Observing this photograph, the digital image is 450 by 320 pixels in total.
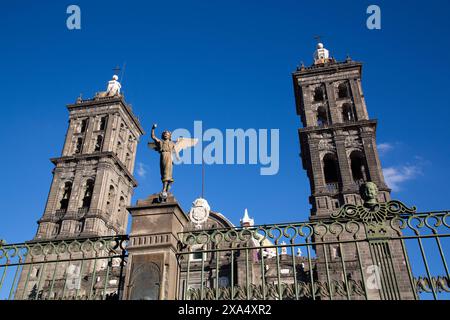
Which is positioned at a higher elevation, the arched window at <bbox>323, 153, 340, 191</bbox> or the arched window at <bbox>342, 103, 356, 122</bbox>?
the arched window at <bbox>342, 103, 356, 122</bbox>

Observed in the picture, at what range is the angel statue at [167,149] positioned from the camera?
7.11 metres

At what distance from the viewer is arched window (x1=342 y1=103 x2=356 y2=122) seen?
33.8 m

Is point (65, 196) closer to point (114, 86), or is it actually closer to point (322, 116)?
point (114, 86)

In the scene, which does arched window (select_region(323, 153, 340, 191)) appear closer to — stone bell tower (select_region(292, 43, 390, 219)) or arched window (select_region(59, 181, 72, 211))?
stone bell tower (select_region(292, 43, 390, 219))

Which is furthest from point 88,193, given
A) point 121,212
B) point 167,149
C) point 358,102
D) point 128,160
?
point 167,149

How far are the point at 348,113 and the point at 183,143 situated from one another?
1166 inches

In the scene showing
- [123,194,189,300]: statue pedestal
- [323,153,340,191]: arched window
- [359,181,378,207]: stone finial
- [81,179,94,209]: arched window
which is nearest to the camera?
[123,194,189,300]: statue pedestal

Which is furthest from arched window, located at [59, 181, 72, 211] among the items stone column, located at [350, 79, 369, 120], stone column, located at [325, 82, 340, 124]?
stone column, located at [350, 79, 369, 120]

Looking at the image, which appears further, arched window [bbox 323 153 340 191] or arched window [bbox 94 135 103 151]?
arched window [bbox 94 135 103 151]

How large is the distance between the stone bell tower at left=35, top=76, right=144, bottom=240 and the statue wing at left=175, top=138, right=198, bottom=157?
26.8 metres

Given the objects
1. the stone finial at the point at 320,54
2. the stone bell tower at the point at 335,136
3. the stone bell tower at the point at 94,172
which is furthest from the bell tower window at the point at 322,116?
the stone bell tower at the point at 94,172

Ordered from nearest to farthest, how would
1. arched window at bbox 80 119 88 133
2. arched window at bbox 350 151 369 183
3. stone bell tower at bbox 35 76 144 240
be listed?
arched window at bbox 350 151 369 183 < stone bell tower at bbox 35 76 144 240 < arched window at bbox 80 119 88 133

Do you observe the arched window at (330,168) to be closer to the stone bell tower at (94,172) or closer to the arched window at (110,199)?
the stone bell tower at (94,172)

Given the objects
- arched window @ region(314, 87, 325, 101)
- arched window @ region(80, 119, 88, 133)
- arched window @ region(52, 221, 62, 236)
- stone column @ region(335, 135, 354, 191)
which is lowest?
arched window @ region(52, 221, 62, 236)
